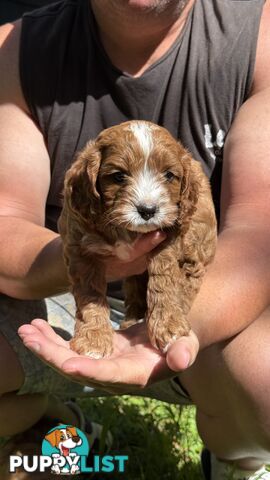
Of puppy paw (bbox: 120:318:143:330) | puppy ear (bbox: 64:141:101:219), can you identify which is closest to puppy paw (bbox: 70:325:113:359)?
puppy paw (bbox: 120:318:143:330)

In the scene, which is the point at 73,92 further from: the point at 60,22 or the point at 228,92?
the point at 228,92

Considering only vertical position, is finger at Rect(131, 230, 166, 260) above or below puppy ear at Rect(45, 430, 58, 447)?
above

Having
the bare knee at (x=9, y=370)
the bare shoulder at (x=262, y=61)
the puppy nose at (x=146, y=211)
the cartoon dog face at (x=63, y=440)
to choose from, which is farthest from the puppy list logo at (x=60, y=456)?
the bare shoulder at (x=262, y=61)

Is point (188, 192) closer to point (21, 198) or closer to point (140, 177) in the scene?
point (140, 177)

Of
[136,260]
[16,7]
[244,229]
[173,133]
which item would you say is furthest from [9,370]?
[16,7]

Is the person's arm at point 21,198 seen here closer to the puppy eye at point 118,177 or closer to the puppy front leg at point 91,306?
the puppy front leg at point 91,306

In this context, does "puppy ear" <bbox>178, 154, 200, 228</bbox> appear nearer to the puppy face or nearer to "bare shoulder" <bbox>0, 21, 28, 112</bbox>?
the puppy face

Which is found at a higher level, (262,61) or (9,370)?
(262,61)
